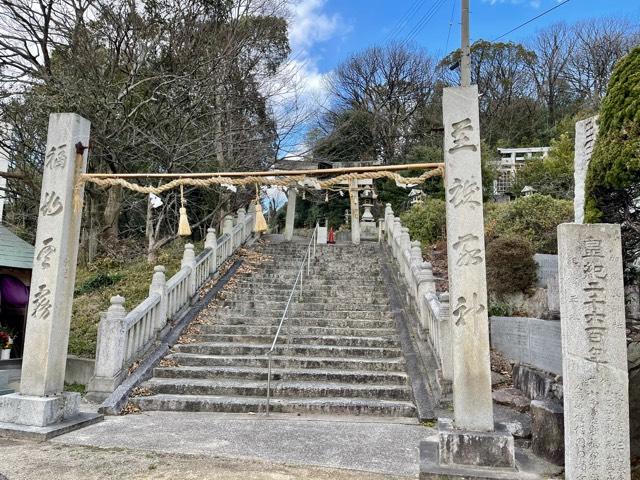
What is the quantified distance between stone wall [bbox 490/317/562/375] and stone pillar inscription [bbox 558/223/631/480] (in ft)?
11.5

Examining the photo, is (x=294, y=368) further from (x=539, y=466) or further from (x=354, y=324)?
(x=539, y=466)

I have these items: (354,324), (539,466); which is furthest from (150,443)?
(354,324)

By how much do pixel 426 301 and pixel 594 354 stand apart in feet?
14.1

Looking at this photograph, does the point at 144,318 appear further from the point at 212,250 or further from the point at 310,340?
the point at 212,250

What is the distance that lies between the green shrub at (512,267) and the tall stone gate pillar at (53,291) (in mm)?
7737

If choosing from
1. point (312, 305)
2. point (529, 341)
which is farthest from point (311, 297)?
point (529, 341)

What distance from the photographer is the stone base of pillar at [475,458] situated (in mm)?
3781

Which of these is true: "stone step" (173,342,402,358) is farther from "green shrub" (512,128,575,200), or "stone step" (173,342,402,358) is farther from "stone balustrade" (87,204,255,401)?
"green shrub" (512,128,575,200)

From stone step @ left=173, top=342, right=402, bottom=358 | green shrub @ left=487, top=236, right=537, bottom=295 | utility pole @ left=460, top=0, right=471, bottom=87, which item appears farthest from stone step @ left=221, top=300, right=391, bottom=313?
utility pole @ left=460, top=0, right=471, bottom=87

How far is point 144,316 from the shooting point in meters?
7.60

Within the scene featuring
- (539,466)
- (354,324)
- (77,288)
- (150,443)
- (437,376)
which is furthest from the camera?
(77,288)

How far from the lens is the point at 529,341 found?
744 cm

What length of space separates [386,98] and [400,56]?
11.6 feet

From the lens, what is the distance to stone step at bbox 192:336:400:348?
8.17m
